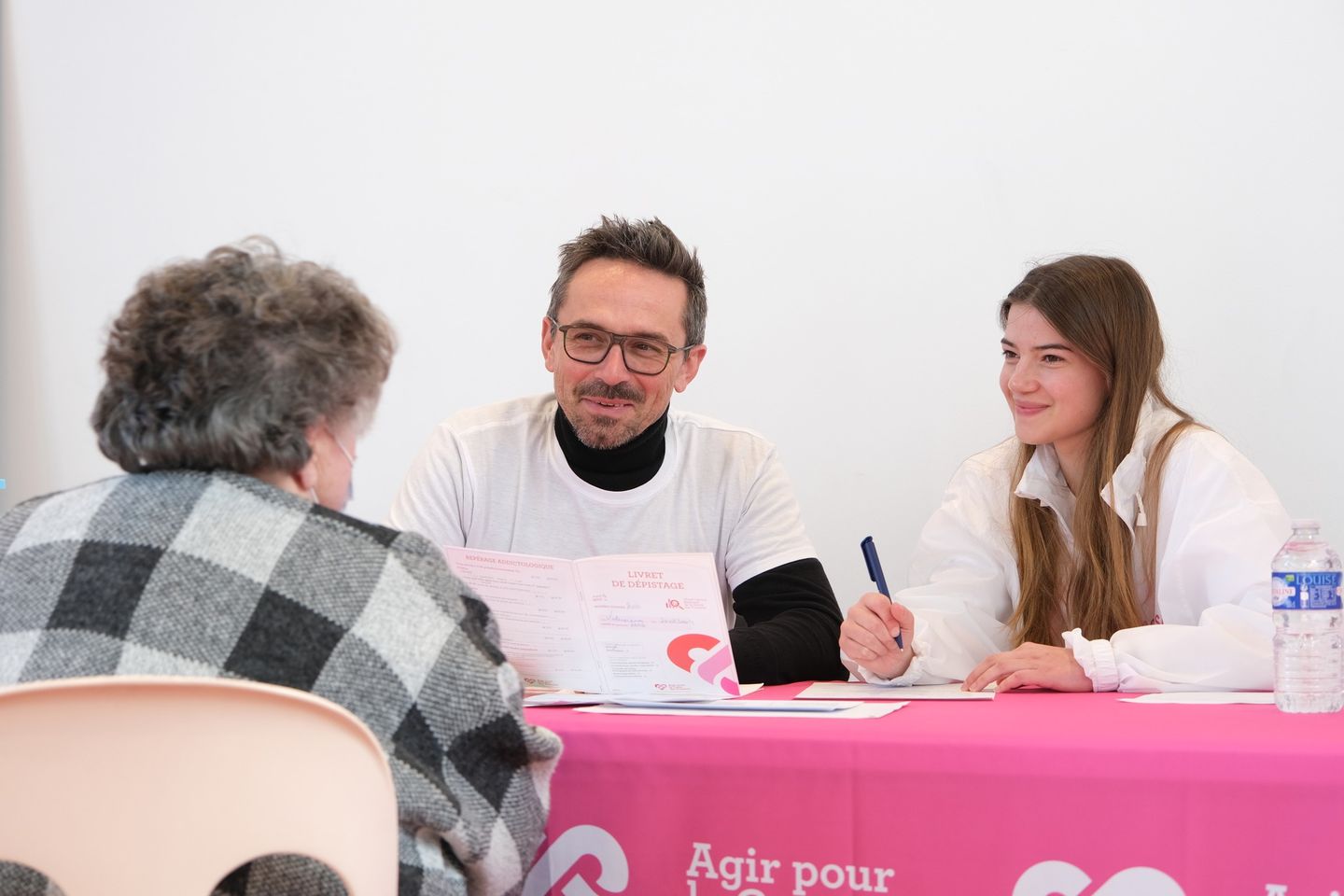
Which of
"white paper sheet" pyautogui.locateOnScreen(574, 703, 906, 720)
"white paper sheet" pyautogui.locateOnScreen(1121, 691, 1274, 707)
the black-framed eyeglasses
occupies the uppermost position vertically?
the black-framed eyeglasses

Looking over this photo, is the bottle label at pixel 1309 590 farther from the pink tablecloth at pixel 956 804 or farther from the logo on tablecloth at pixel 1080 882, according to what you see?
the logo on tablecloth at pixel 1080 882

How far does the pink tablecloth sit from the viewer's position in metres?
1.19

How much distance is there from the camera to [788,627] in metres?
2.05

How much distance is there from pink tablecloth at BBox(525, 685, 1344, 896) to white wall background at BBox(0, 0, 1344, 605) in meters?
1.34

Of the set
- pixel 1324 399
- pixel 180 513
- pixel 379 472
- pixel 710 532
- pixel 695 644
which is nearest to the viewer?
pixel 180 513

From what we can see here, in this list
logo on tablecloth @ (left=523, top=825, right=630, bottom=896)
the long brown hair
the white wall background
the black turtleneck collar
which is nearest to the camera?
logo on tablecloth @ (left=523, top=825, right=630, bottom=896)

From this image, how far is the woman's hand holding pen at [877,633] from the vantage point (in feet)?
6.05

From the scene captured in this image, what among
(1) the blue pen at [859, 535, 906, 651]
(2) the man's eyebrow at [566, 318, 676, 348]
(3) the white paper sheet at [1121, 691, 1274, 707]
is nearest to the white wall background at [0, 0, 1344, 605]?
(2) the man's eyebrow at [566, 318, 676, 348]

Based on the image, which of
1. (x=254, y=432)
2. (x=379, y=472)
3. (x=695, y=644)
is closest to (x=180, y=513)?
(x=254, y=432)

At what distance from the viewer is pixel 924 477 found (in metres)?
2.77

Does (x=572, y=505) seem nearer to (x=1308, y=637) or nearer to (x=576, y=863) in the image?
(x=576, y=863)

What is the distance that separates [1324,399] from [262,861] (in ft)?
7.69

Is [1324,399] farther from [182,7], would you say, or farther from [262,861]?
[182,7]

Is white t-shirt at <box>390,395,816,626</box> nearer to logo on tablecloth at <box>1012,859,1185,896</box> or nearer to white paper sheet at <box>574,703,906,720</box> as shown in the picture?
white paper sheet at <box>574,703,906,720</box>
